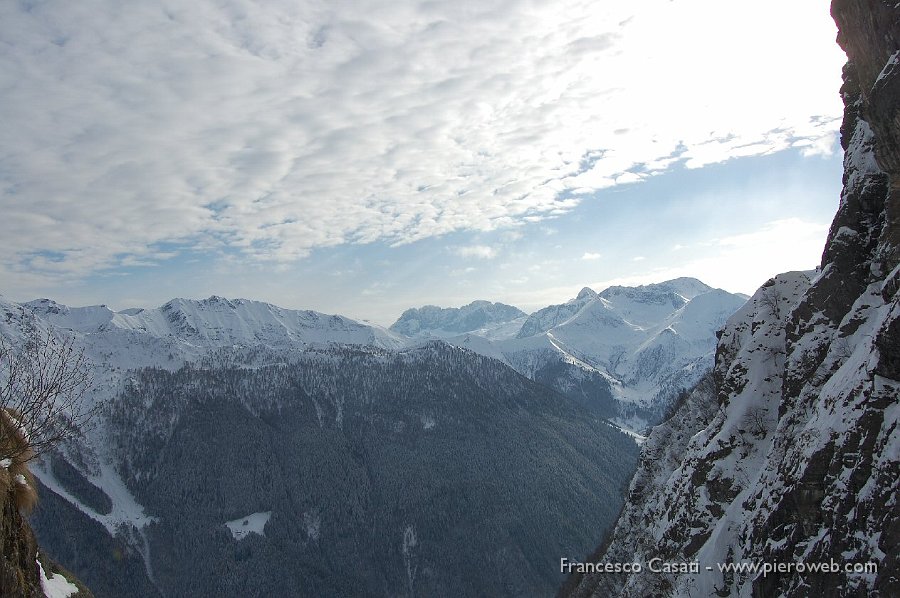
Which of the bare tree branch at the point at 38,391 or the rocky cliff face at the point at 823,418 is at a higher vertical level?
the bare tree branch at the point at 38,391

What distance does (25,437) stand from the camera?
1900 cm

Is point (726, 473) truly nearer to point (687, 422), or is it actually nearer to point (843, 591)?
point (843, 591)

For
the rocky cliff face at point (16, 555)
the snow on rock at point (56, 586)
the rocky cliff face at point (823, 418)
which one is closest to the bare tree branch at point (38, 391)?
the rocky cliff face at point (16, 555)

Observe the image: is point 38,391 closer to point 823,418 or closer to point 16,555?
point 16,555

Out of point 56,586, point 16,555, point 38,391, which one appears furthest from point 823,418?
point 56,586

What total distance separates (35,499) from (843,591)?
32.8 meters

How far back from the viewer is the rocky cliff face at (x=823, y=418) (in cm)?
2467

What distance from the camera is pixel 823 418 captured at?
29.3m

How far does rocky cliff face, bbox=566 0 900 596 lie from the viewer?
2467 cm

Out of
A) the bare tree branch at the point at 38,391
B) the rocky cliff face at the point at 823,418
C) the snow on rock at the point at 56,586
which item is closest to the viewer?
the bare tree branch at the point at 38,391

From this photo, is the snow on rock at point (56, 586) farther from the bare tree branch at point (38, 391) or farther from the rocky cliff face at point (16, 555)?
the bare tree branch at point (38, 391)

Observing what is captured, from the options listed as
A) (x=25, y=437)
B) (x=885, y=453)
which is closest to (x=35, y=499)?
(x=25, y=437)

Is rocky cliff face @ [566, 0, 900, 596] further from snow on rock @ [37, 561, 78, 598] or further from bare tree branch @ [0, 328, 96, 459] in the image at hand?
snow on rock @ [37, 561, 78, 598]

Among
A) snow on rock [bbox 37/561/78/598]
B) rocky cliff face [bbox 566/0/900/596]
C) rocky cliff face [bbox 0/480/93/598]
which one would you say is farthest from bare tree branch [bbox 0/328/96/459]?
rocky cliff face [bbox 566/0/900/596]
